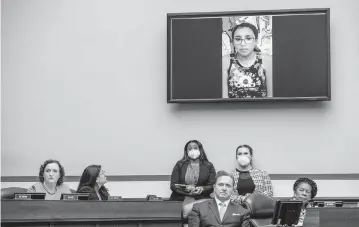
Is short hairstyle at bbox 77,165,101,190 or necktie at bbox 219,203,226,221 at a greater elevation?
short hairstyle at bbox 77,165,101,190

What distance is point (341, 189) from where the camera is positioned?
984 cm

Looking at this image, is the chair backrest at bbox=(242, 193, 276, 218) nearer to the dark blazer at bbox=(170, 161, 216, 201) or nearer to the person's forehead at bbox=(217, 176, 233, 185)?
the person's forehead at bbox=(217, 176, 233, 185)

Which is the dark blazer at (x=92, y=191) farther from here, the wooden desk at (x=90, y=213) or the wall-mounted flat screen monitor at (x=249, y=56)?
the wall-mounted flat screen monitor at (x=249, y=56)

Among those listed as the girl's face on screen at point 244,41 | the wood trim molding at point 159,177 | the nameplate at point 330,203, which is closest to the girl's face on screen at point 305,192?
the nameplate at point 330,203

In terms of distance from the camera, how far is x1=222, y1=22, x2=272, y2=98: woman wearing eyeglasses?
10.0 m

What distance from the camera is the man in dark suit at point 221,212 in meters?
6.66

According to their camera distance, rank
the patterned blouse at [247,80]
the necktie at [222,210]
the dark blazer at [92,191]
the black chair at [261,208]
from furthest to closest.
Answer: the patterned blouse at [247,80] → the dark blazer at [92,191] → the necktie at [222,210] → the black chair at [261,208]

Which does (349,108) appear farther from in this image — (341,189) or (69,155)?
(69,155)

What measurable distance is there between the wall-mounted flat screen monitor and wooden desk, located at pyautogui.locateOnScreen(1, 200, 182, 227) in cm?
292

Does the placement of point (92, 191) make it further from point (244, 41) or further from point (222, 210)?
point (244, 41)

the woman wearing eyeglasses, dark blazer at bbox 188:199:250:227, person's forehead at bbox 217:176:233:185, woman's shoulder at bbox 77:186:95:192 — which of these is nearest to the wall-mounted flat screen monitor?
the woman wearing eyeglasses

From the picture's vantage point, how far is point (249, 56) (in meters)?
10.1

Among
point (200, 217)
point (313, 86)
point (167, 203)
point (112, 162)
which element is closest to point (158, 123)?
point (112, 162)

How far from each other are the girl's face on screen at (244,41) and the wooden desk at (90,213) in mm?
3281
